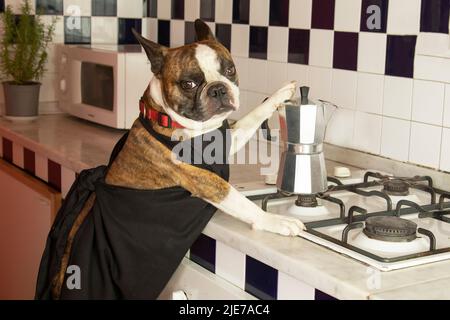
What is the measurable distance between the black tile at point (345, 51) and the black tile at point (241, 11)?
0.45m

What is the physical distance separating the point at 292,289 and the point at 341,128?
88 cm

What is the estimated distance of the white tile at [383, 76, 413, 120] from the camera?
2.01 metres

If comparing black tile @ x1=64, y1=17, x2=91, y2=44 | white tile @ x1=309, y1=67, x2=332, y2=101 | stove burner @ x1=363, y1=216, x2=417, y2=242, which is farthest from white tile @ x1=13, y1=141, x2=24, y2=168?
stove burner @ x1=363, y1=216, x2=417, y2=242

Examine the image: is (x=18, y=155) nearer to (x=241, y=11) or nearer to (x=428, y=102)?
(x=241, y=11)

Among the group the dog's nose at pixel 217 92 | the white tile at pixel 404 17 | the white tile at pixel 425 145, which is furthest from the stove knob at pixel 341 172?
the dog's nose at pixel 217 92

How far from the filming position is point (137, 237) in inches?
66.9

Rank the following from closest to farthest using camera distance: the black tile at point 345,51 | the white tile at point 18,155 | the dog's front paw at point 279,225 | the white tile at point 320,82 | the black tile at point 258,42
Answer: the dog's front paw at point 279,225, the black tile at point 345,51, the white tile at point 320,82, the black tile at point 258,42, the white tile at point 18,155

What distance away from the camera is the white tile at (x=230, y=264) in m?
1.60

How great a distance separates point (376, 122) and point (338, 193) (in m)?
0.32

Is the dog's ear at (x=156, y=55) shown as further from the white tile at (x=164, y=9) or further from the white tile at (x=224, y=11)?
the white tile at (x=164, y=9)

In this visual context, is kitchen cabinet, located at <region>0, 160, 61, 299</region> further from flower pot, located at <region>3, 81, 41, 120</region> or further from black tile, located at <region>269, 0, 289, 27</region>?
black tile, located at <region>269, 0, 289, 27</region>

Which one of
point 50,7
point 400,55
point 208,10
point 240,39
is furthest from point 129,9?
point 400,55

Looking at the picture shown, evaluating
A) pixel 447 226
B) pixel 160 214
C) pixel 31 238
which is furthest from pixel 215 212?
pixel 31 238

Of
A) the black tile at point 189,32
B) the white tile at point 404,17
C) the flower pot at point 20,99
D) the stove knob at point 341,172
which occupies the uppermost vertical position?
the white tile at point 404,17
